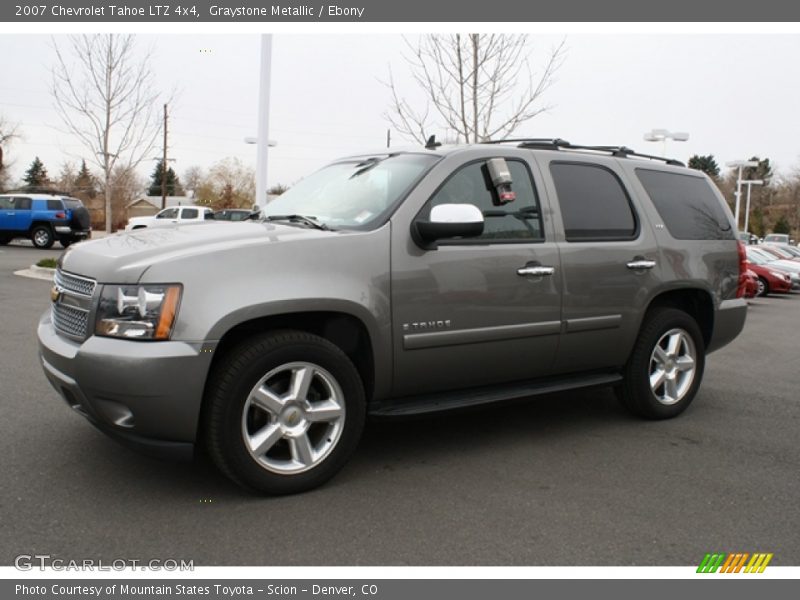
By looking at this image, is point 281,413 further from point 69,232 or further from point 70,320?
point 69,232

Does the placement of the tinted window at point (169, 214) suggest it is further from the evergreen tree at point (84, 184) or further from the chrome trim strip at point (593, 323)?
the evergreen tree at point (84, 184)

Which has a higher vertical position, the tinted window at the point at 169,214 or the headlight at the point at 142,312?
the tinted window at the point at 169,214

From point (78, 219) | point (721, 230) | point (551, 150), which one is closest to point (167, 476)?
point (551, 150)

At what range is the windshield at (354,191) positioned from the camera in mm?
4113

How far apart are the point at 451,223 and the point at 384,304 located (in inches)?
22.3

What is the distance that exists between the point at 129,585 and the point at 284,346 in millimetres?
1241

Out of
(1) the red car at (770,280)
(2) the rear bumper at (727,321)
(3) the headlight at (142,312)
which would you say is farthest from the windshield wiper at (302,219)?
(1) the red car at (770,280)

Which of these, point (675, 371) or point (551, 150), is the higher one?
point (551, 150)

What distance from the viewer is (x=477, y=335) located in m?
4.16

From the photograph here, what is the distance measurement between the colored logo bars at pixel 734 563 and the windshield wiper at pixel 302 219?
2.46 meters

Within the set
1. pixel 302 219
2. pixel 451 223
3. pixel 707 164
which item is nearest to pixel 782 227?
pixel 707 164

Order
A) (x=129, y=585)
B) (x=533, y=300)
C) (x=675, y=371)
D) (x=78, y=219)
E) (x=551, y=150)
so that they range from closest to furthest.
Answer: (x=129, y=585)
(x=533, y=300)
(x=551, y=150)
(x=675, y=371)
(x=78, y=219)

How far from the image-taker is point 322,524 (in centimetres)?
332

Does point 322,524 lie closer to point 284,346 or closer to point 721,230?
point 284,346
